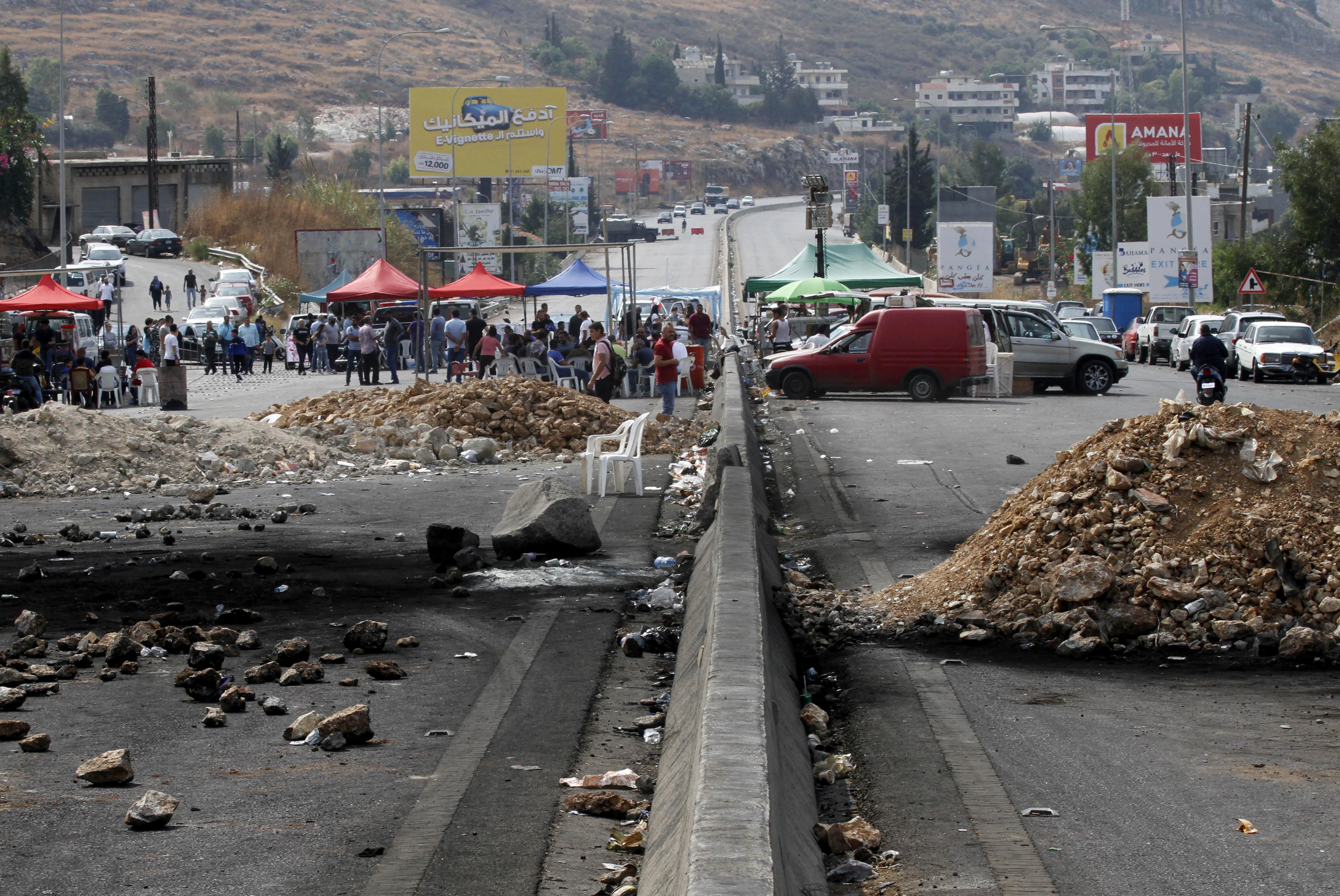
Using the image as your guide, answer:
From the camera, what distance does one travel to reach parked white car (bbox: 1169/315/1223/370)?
41.4 meters

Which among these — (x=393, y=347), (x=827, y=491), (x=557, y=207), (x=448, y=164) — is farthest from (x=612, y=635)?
(x=557, y=207)

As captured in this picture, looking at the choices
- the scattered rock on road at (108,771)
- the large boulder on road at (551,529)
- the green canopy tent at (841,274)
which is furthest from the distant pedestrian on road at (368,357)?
the scattered rock on road at (108,771)

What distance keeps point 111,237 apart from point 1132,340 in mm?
63705

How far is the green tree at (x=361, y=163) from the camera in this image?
188 metres

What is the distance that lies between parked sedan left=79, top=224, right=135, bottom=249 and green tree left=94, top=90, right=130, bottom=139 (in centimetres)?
11693

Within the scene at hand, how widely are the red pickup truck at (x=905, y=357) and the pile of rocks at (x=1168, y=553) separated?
19.0m

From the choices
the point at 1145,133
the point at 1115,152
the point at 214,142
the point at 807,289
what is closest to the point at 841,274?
the point at 807,289

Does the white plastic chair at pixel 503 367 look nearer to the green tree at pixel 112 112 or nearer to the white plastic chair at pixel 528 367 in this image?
the white plastic chair at pixel 528 367

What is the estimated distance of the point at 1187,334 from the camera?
139 ft

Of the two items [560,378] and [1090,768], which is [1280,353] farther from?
[1090,768]

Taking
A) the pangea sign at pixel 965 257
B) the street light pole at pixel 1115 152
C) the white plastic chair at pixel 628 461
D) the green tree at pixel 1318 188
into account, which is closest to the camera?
the white plastic chair at pixel 628 461

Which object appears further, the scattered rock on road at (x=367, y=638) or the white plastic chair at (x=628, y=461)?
the white plastic chair at (x=628, y=461)

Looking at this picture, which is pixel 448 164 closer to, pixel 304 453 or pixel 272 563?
pixel 304 453

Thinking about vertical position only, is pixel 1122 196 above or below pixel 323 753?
above
